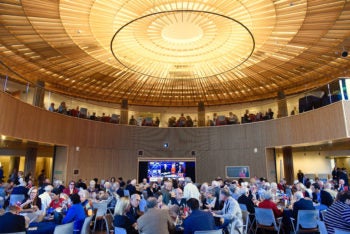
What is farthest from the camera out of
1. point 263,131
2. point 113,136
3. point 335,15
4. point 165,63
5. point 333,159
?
point 333,159

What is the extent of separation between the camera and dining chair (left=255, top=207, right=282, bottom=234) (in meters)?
6.17

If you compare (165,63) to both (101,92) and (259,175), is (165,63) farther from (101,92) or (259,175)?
(259,175)

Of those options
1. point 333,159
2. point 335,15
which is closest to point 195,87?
point 335,15

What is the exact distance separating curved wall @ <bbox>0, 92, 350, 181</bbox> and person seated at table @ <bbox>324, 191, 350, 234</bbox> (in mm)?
6371

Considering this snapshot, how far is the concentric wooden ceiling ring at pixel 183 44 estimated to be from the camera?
8.92m

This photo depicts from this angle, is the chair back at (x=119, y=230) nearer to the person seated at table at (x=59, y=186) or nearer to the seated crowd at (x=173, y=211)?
the seated crowd at (x=173, y=211)

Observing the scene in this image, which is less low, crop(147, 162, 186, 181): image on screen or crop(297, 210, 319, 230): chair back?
crop(147, 162, 186, 181): image on screen

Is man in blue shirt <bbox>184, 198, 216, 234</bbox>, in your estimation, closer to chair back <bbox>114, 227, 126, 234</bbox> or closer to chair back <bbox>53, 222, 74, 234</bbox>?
chair back <bbox>114, 227, 126, 234</bbox>

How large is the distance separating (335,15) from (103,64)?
9.27m

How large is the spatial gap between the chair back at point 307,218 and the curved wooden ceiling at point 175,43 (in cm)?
576

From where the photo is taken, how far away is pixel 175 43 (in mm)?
10422

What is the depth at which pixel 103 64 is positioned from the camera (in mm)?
12508

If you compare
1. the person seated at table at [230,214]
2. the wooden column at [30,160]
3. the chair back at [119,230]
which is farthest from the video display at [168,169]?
the chair back at [119,230]

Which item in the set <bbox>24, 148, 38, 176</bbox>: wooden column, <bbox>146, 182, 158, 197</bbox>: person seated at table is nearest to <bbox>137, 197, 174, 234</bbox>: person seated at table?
<bbox>146, 182, 158, 197</bbox>: person seated at table
